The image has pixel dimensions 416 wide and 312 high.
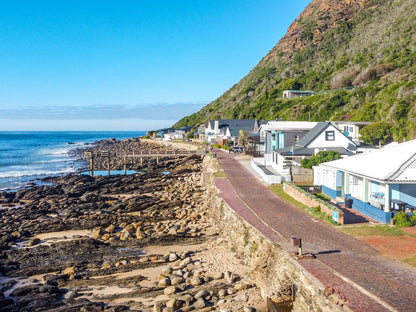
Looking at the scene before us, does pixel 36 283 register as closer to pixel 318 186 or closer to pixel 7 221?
pixel 7 221

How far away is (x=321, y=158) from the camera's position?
2861 centimetres

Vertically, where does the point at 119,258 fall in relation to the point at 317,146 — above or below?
below

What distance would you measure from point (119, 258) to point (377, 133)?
40812 millimetres

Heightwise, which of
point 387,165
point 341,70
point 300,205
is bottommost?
point 300,205

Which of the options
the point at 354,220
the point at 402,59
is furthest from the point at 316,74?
the point at 354,220

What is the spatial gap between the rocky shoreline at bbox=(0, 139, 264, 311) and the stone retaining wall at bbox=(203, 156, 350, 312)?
560 millimetres

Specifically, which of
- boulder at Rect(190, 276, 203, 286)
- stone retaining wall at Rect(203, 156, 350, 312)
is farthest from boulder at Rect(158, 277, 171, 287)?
stone retaining wall at Rect(203, 156, 350, 312)

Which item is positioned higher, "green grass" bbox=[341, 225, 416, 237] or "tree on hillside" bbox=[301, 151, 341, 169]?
"tree on hillside" bbox=[301, 151, 341, 169]

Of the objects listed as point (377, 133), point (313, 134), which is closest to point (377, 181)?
point (313, 134)

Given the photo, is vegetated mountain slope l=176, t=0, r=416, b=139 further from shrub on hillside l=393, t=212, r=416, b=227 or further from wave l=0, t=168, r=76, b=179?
wave l=0, t=168, r=76, b=179

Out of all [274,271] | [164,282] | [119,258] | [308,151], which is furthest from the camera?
[308,151]

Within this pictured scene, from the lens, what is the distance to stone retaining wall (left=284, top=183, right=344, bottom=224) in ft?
58.1

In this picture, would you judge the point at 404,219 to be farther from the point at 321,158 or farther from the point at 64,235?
the point at 64,235

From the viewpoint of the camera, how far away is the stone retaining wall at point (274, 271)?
10.7 m
